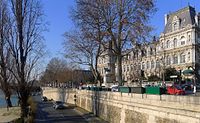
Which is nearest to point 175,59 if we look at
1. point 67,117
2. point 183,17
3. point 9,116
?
point 183,17

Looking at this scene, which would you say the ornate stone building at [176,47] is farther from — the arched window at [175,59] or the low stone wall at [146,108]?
the low stone wall at [146,108]

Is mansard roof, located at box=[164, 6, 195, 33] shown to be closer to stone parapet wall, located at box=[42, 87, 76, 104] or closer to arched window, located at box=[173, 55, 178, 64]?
arched window, located at box=[173, 55, 178, 64]

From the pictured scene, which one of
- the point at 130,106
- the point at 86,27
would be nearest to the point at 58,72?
the point at 86,27

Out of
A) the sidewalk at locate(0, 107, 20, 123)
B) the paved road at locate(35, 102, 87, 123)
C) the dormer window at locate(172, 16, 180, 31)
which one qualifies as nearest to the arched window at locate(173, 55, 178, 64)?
the dormer window at locate(172, 16, 180, 31)

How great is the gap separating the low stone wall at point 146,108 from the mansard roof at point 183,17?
50.0 m

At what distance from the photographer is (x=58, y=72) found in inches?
5812

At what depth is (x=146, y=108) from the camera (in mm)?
29438

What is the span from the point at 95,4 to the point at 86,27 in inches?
136

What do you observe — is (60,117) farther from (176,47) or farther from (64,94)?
(176,47)

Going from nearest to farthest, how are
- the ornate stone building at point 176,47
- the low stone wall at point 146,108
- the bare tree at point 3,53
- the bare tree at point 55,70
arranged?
the low stone wall at point 146,108, the bare tree at point 3,53, the ornate stone building at point 176,47, the bare tree at point 55,70

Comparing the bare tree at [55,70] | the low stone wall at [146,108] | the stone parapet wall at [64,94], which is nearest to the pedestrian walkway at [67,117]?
the low stone wall at [146,108]

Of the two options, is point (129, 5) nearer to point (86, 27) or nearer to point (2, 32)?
point (86, 27)

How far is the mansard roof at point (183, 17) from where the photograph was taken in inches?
3757

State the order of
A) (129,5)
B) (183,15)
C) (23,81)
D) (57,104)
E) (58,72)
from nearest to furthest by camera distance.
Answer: (23,81) → (129,5) → (57,104) → (183,15) → (58,72)
